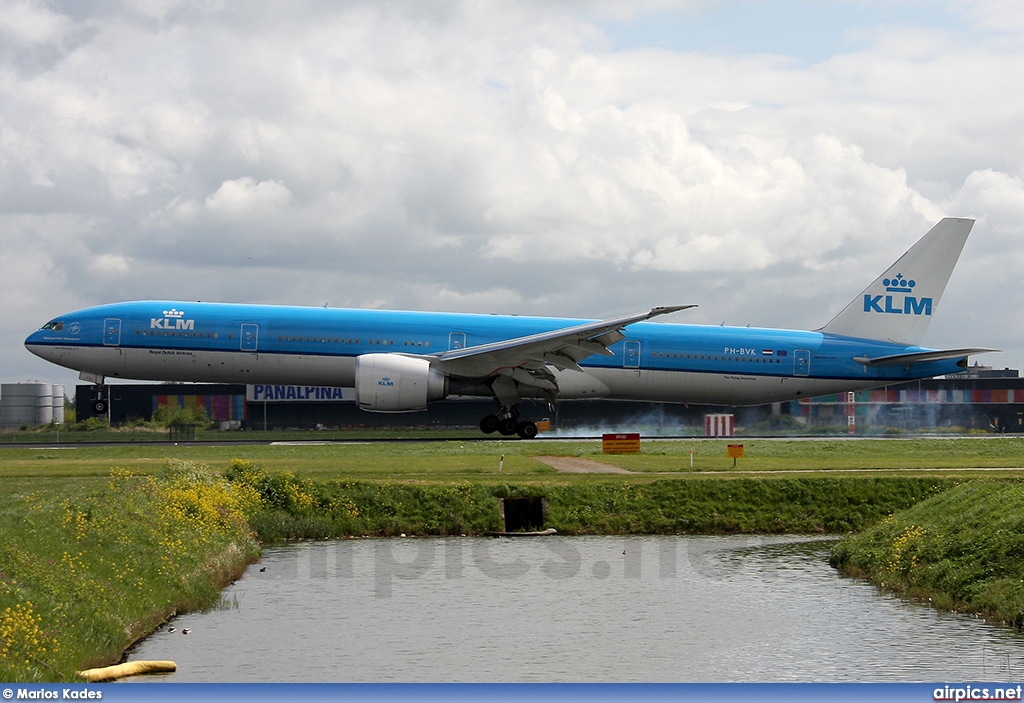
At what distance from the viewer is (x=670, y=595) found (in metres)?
19.8

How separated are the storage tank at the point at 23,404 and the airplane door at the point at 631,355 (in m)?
60.6

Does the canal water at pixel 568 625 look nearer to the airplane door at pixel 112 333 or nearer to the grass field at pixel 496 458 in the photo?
the grass field at pixel 496 458

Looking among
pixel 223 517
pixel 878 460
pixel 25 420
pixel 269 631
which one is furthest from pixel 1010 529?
pixel 25 420

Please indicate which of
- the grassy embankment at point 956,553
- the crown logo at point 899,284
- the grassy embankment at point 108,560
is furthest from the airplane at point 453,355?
the grassy embankment at point 956,553

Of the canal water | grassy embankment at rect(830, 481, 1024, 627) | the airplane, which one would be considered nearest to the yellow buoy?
the canal water

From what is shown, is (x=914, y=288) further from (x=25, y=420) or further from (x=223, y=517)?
(x=25, y=420)

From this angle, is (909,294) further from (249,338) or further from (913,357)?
(249,338)

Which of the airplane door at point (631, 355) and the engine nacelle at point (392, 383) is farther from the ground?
the airplane door at point (631, 355)

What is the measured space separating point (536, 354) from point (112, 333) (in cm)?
1471

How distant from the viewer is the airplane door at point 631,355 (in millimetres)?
43750

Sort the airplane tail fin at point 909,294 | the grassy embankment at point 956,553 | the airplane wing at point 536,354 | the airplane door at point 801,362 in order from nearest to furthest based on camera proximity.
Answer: the grassy embankment at point 956,553
the airplane wing at point 536,354
the airplane door at point 801,362
the airplane tail fin at point 909,294

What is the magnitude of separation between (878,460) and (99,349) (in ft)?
87.2

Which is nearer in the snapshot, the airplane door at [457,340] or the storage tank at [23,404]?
the airplane door at [457,340]

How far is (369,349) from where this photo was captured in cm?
4191
